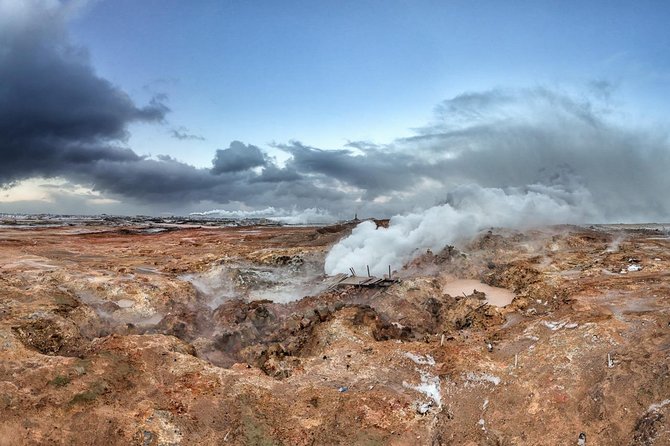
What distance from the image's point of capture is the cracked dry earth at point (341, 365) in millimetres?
10586

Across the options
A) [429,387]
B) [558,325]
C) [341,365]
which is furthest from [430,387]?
[558,325]

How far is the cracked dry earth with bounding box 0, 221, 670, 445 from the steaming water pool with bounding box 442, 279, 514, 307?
1.08 metres

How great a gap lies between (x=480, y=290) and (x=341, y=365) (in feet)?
48.3

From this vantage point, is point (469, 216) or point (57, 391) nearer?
point (57, 391)

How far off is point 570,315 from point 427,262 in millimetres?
15449

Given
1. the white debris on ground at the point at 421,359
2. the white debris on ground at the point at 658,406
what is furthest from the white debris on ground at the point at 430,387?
the white debris on ground at the point at 658,406

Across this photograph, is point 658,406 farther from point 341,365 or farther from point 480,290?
point 480,290

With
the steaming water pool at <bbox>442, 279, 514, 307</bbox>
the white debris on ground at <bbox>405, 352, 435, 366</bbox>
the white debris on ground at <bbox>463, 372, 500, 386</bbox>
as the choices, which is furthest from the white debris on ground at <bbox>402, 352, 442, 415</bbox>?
the steaming water pool at <bbox>442, 279, 514, 307</bbox>

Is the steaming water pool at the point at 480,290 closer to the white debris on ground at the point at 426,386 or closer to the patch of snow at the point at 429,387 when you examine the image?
the white debris on ground at the point at 426,386

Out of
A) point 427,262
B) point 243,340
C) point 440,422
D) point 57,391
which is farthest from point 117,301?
point 427,262

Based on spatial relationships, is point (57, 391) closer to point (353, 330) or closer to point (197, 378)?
point (197, 378)

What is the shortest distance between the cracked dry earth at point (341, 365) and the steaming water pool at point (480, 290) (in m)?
1.08

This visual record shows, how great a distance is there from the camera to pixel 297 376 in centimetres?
1355

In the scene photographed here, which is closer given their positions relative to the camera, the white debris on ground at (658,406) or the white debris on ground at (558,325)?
the white debris on ground at (658,406)
